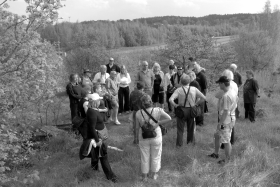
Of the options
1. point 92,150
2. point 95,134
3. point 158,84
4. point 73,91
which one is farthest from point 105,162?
point 158,84

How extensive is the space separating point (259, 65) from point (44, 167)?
3216cm

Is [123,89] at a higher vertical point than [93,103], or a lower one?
lower

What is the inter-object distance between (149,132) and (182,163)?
146 cm

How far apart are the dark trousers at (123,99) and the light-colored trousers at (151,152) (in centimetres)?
450

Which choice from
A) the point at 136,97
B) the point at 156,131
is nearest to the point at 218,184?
the point at 156,131

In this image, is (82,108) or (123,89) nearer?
(82,108)

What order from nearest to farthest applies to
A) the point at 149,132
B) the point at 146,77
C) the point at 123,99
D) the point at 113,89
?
the point at 149,132 < the point at 113,89 < the point at 146,77 < the point at 123,99

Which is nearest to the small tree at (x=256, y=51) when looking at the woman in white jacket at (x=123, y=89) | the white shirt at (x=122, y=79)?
the woman in white jacket at (x=123, y=89)

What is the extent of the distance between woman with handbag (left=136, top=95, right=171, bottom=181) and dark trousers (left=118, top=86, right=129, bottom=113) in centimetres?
442

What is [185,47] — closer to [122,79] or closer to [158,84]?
[158,84]

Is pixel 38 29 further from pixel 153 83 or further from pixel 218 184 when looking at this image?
pixel 153 83

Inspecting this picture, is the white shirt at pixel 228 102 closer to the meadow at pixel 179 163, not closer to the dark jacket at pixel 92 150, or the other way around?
the meadow at pixel 179 163

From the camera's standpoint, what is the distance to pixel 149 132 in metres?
4.22

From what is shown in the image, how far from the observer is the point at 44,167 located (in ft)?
20.1
